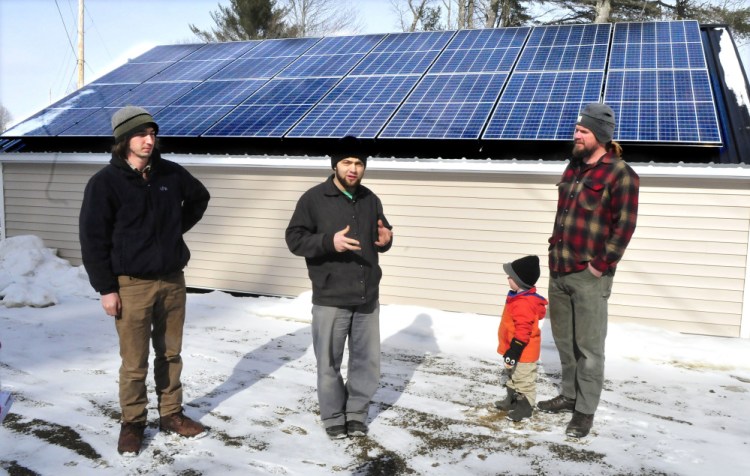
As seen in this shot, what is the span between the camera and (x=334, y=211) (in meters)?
4.01

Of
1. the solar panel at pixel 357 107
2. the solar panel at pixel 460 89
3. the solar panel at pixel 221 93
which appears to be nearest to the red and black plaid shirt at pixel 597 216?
the solar panel at pixel 460 89

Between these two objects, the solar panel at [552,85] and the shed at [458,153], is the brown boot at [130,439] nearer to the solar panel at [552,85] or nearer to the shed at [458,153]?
the shed at [458,153]

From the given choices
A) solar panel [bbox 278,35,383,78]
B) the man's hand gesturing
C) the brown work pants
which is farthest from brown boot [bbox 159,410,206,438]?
solar panel [bbox 278,35,383,78]

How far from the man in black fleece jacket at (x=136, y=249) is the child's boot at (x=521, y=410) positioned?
8.04 ft

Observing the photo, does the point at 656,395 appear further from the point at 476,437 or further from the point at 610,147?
the point at 610,147

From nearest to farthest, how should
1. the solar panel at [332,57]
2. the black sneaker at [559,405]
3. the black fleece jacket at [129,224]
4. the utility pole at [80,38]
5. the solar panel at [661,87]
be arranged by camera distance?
the black fleece jacket at [129,224] → the black sneaker at [559,405] → the solar panel at [661,87] → the solar panel at [332,57] → the utility pole at [80,38]

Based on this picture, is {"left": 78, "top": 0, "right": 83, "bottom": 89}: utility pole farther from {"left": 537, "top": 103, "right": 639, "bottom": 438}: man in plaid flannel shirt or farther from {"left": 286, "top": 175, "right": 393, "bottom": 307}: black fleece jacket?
{"left": 537, "top": 103, "right": 639, "bottom": 438}: man in plaid flannel shirt

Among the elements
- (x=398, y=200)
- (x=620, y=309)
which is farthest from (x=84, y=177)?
(x=620, y=309)

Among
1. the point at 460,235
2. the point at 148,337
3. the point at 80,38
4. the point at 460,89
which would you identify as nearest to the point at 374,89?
the point at 460,89

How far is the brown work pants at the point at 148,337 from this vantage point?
369cm

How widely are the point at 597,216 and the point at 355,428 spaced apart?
85.2 inches

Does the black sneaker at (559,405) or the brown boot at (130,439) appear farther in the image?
the black sneaker at (559,405)

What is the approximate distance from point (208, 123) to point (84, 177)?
2.49 m

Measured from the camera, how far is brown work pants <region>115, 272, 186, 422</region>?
3.69 metres
